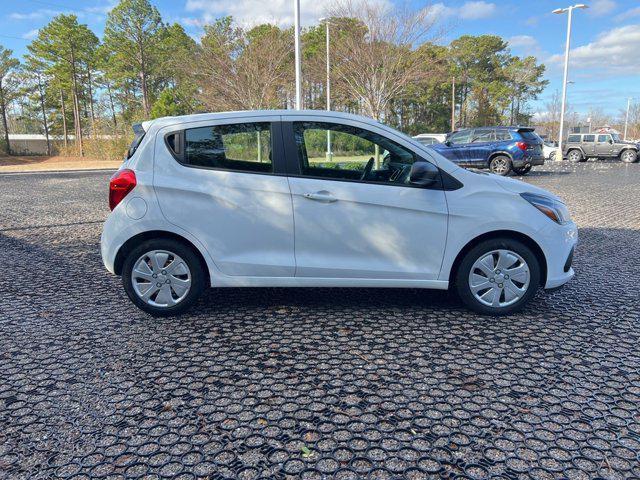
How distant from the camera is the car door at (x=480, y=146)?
16.7 m

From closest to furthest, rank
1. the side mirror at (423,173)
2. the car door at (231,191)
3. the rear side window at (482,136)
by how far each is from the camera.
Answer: the side mirror at (423,173) < the car door at (231,191) < the rear side window at (482,136)

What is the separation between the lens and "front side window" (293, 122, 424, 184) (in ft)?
12.8

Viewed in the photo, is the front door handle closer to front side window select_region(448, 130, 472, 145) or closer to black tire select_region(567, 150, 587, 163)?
front side window select_region(448, 130, 472, 145)

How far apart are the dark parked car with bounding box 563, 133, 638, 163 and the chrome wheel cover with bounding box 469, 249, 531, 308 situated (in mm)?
27763

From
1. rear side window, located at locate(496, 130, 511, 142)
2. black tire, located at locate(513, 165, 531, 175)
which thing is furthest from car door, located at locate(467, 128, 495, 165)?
black tire, located at locate(513, 165, 531, 175)

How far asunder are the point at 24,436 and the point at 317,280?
7.26ft

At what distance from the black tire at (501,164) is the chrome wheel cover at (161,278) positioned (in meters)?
14.7

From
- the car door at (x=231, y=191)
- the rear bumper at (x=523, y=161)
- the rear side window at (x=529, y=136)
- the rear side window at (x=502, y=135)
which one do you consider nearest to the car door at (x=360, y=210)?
the car door at (x=231, y=191)

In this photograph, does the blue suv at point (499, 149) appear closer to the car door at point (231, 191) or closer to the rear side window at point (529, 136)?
the rear side window at point (529, 136)

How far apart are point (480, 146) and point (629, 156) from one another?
1534 cm

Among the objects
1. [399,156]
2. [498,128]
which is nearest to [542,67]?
[498,128]

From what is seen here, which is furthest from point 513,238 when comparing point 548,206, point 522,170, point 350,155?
point 522,170

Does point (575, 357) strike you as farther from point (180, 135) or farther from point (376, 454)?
point (180, 135)

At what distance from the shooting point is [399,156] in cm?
393
